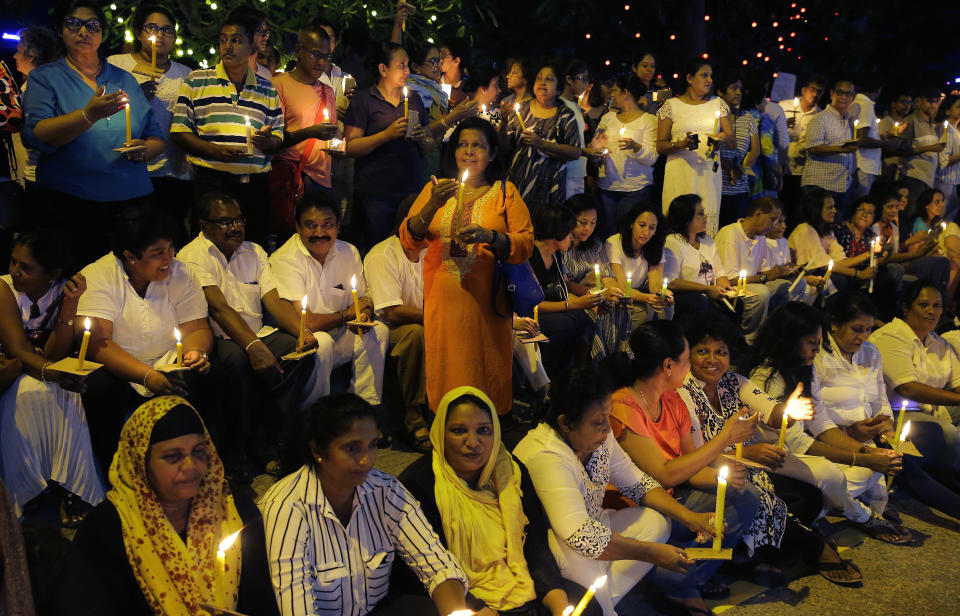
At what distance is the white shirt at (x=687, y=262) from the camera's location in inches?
247

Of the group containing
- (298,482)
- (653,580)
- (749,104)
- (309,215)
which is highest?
(749,104)

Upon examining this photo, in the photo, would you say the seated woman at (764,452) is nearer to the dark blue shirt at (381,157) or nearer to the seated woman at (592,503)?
the seated woman at (592,503)

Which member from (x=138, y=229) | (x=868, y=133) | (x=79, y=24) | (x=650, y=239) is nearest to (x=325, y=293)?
(x=138, y=229)

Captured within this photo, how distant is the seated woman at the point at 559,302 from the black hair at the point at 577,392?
6.52ft

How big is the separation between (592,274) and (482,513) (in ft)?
10.1

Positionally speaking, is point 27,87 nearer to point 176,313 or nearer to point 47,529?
point 176,313

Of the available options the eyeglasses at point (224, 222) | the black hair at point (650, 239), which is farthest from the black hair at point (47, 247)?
the black hair at point (650, 239)

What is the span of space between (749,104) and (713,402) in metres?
4.44

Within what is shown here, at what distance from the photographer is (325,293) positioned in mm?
4668

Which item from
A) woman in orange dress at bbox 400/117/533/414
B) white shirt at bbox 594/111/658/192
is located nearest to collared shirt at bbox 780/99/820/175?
white shirt at bbox 594/111/658/192

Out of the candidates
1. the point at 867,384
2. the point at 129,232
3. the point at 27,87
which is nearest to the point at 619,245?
the point at 867,384

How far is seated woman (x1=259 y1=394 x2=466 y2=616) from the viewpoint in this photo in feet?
8.75

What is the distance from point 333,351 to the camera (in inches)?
176

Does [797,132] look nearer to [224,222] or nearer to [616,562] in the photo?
[224,222]
